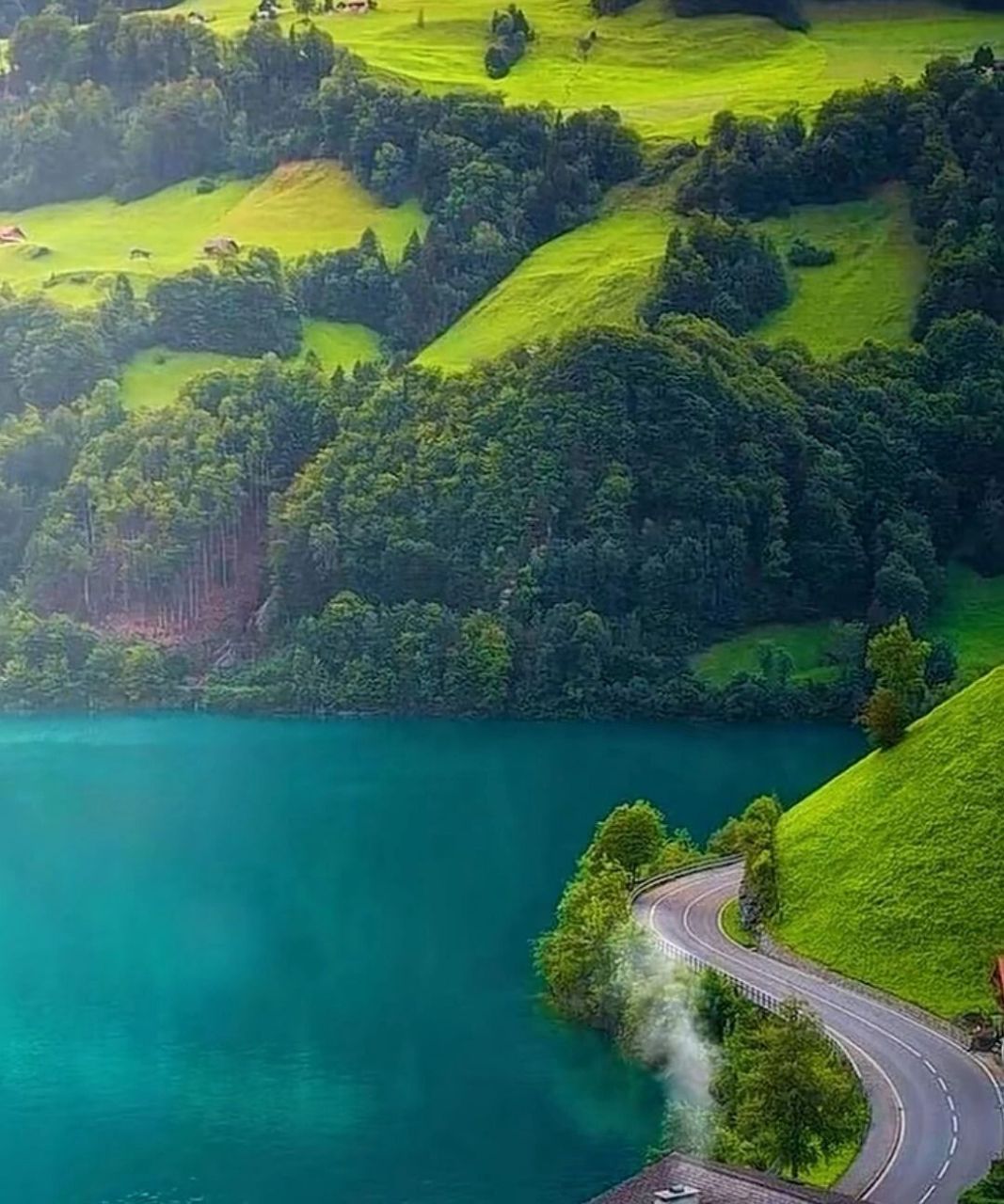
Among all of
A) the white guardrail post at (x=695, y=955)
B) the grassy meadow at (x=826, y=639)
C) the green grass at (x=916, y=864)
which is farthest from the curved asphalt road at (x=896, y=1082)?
the grassy meadow at (x=826, y=639)

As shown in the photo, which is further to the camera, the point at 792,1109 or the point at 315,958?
the point at 315,958

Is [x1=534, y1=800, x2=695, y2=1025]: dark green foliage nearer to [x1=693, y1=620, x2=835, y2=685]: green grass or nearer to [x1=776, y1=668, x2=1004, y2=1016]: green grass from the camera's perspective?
[x1=776, y1=668, x2=1004, y2=1016]: green grass

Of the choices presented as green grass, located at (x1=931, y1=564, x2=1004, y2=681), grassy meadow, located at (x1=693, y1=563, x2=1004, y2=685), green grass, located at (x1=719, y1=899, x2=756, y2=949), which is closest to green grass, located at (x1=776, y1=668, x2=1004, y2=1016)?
green grass, located at (x1=719, y1=899, x2=756, y2=949)

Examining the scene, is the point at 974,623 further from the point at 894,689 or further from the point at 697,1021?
the point at 697,1021

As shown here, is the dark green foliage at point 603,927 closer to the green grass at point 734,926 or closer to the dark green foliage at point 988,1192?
the green grass at point 734,926

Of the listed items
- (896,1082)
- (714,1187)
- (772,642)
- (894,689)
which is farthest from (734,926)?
(772,642)
